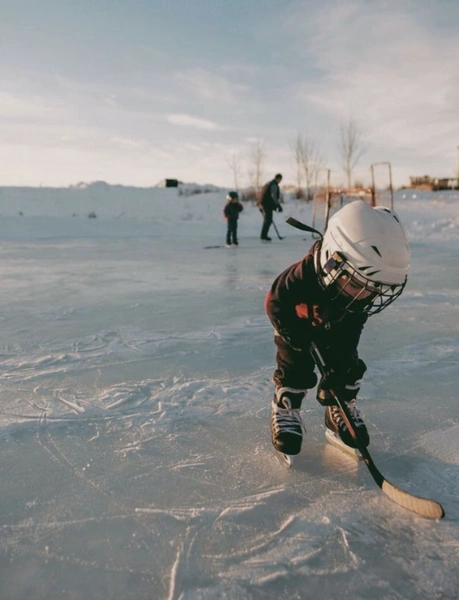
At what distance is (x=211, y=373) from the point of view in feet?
8.74

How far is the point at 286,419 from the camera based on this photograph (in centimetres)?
189

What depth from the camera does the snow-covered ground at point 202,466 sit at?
1.24 meters

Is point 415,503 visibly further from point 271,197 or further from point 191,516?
point 271,197

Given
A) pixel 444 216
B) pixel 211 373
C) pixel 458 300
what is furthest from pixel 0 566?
pixel 444 216

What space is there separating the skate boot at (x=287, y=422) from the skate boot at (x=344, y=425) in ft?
0.48

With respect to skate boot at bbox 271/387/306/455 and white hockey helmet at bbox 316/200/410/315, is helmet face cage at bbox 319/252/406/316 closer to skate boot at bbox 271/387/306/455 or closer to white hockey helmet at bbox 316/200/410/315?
white hockey helmet at bbox 316/200/410/315

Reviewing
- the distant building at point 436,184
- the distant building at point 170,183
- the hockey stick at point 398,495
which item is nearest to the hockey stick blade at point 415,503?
the hockey stick at point 398,495

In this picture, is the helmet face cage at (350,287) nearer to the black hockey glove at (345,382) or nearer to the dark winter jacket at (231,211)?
the black hockey glove at (345,382)

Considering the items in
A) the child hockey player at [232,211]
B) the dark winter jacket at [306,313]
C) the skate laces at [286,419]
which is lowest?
the skate laces at [286,419]

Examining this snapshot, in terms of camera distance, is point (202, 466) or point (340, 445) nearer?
point (202, 466)

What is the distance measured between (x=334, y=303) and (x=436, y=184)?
26081mm

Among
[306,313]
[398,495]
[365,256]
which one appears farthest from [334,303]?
[398,495]

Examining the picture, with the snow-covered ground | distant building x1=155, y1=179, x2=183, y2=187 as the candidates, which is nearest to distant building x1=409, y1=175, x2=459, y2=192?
distant building x1=155, y1=179, x2=183, y2=187

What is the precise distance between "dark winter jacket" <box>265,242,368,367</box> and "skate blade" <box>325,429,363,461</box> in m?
0.28
